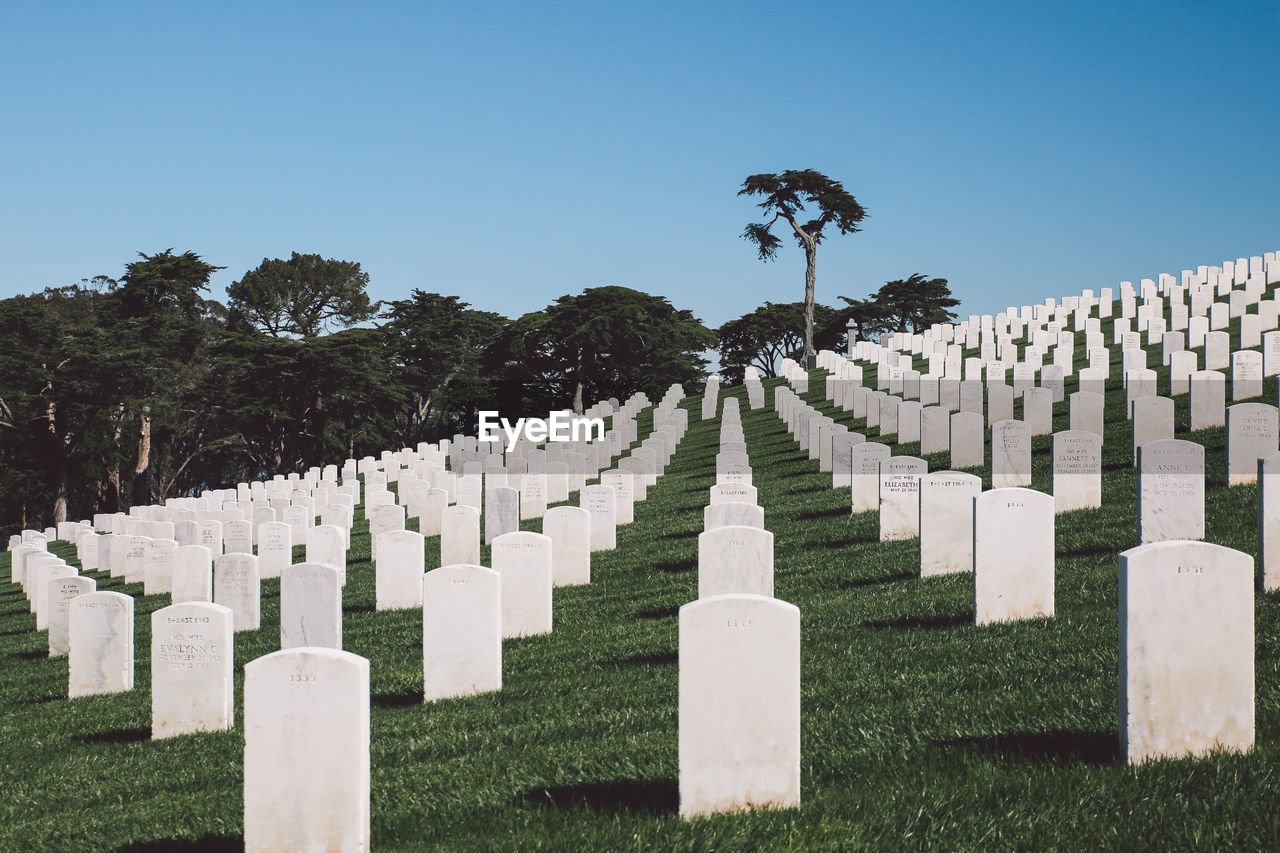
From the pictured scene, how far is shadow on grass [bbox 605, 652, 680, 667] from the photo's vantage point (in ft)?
26.0

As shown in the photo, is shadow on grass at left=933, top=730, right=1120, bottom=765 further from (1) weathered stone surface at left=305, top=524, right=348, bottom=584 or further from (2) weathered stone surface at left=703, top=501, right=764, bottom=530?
(1) weathered stone surface at left=305, top=524, right=348, bottom=584

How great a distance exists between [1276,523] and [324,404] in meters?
50.2

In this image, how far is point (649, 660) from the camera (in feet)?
26.4

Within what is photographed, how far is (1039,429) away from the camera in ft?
61.8

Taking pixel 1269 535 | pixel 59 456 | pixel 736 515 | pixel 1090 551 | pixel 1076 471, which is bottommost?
pixel 59 456

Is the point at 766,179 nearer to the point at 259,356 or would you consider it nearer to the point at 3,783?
the point at 259,356

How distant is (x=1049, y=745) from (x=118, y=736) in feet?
21.9

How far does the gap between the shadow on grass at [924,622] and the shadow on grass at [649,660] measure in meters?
1.49

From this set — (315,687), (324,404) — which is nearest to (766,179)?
(324,404)

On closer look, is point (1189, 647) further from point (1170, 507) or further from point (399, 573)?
point (399, 573)

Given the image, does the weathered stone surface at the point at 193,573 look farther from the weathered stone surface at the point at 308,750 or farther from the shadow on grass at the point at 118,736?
the weathered stone surface at the point at 308,750

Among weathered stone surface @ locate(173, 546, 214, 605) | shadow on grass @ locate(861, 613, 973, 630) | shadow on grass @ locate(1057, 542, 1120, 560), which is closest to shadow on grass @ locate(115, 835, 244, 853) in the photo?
shadow on grass @ locate(861, 613, 973, 630)

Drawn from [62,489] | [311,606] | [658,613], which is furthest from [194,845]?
[62,489]

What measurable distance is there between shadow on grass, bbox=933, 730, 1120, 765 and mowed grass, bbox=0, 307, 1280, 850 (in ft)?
0.05
